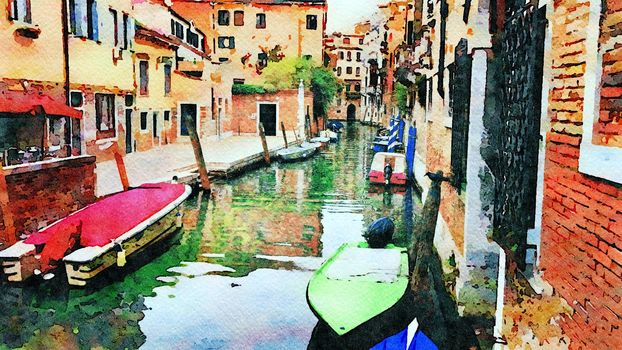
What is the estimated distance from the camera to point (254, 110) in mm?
14266

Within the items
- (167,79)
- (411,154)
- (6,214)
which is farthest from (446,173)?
(167,79)

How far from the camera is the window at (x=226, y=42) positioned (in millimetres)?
14993

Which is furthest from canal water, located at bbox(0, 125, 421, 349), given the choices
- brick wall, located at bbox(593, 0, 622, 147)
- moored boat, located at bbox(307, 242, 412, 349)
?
brick wall, located at bbox(593, 0, 622, 147)

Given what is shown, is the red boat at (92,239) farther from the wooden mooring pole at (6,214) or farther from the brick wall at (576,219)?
the brick wall at (576,219)

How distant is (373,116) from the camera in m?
21.9

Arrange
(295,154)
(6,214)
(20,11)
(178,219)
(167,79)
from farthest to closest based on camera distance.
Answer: (295,154) → (167,79) → (178,219) → (20,11) → (6,214)

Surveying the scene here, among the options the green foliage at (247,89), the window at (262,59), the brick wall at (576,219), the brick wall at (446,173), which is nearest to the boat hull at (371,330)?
the brick wall at (446,173)

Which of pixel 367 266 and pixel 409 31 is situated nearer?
pixel 367 266

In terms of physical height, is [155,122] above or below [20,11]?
below

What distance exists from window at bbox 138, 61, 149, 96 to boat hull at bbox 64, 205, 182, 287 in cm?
467

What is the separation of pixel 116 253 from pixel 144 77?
5864mm

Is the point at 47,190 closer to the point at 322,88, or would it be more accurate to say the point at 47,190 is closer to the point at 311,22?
the point at 311,22

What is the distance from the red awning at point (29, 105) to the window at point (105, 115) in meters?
2.46

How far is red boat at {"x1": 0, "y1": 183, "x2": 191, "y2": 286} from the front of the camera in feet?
11.8
